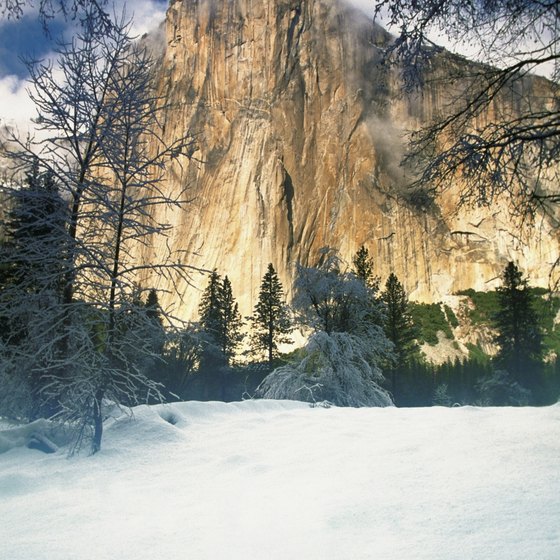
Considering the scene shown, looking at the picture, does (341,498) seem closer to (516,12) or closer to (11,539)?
(11,539)

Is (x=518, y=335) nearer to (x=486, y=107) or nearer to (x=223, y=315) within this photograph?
(x=223, y=315)

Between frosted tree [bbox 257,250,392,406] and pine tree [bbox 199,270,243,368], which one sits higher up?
pine tree [bbox 199,270,243,368]

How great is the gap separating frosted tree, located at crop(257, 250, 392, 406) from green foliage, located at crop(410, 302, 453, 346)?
27.8m

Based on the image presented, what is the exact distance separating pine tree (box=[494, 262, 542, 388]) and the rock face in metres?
20.9

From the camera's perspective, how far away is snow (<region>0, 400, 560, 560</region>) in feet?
6.34

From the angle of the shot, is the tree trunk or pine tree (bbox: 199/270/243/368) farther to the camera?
Answer: pine tree (bbox: 199/270/243/368)

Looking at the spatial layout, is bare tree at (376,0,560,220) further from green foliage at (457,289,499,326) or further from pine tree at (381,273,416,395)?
green foliage at (457,289,499,326)

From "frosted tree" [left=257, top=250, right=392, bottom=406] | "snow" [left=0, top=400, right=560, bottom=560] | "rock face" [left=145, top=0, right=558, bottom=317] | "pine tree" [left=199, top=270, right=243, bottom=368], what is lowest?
"snow" [left=0, top=400, right=560, bottom=560]

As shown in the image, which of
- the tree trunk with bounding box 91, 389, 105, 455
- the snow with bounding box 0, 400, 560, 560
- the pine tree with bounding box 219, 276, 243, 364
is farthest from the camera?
the pine tree with bounding box 219, 276, 243, 364

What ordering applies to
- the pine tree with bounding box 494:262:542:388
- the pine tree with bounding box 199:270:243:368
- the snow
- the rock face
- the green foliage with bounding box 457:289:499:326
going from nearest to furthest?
the snow → the pine tree with bounding box 494:262:542:388 → the pine tree with bounding box 199:270:243:368 → the green foliage with bounding box 457:289:499:326 → the rock face

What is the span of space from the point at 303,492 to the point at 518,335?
→ 30.6 metres

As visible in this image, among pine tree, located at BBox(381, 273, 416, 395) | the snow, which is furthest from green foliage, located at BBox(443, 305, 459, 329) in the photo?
the snow

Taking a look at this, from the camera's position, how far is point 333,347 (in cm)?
1566

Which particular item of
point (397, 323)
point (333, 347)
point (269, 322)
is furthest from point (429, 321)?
point (333, 347)
